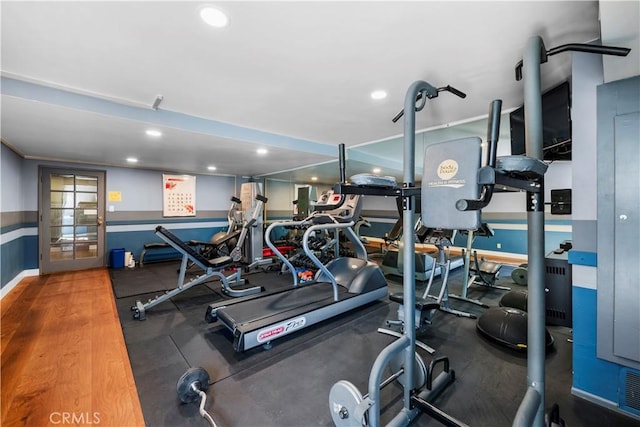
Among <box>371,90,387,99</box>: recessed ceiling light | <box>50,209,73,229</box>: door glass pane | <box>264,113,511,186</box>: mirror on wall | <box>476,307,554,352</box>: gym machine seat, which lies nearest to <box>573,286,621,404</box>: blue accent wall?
<box>476,307,554,352</box>: gym machine seat

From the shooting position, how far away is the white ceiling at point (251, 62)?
153 cm

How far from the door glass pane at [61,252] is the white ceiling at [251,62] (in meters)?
2.48

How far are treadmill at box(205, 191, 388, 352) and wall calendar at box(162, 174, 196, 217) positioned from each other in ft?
14.4

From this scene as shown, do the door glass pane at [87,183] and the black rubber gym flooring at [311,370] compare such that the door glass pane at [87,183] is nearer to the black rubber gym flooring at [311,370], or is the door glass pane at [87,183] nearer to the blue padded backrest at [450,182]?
the black rubber gym flooring at [311,370]

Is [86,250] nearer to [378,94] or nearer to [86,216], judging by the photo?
[86,216]

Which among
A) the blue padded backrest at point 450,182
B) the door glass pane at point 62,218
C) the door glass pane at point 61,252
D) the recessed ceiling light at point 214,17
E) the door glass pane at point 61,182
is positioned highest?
the recessed ceiling light at point 214,17

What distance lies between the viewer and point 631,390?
160 cm

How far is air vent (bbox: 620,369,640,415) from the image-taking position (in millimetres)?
1586

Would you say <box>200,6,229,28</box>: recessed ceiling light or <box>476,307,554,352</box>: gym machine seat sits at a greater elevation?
<box>200,6,229,28</box>: recessed ceiling light

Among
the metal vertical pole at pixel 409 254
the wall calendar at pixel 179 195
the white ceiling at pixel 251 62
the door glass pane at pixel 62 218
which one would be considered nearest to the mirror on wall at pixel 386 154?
the white ceiling at pixel 251 62

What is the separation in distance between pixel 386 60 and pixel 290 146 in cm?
242

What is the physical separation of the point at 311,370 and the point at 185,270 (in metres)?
2.17

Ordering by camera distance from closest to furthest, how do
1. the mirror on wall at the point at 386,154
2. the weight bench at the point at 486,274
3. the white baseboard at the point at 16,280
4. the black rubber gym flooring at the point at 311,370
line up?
1. the black rubber gym flooring at the point at 311,370
2. the white baseboard at the point at 16,280
3. the mirror on wall at the point at 386,154
4. the weight bench at the point at 486,274

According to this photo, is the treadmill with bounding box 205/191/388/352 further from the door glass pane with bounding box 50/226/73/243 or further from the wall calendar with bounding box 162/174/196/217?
the door glass pane with bounding box 50/226/73/243
